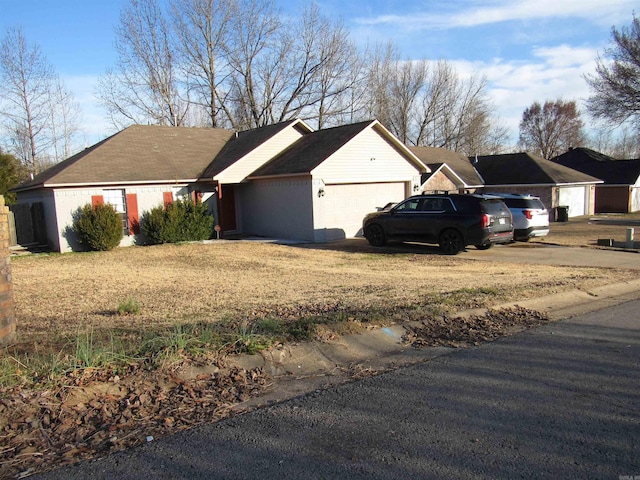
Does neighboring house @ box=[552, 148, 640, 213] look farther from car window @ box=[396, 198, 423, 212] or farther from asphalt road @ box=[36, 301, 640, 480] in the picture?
asphalt road @ box=[36, 301, 640, 480]

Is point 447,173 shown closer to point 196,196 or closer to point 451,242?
point 451,242

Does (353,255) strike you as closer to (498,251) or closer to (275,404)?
(498,251)

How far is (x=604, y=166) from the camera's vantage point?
40.3 m

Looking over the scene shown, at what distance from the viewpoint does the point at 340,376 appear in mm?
5027

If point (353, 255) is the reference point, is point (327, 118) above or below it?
above

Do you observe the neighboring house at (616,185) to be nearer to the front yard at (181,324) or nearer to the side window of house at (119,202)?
the front yard at (181,324)

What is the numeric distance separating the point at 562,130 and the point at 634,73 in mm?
31562

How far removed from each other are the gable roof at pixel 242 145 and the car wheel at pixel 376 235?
22.9ft

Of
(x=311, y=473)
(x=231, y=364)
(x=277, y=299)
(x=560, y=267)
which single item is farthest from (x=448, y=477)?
(x=560, y=267)

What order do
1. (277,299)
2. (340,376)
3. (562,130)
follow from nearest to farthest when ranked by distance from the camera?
1. (340,376)
2. (277,299)
3. (562,130)

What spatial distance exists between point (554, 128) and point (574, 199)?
38.7 meters

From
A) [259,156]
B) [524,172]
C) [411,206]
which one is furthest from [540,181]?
[259,156]

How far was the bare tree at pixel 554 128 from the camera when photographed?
2635 inches

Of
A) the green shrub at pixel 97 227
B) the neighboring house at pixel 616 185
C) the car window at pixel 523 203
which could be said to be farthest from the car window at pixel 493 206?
the neighboring house at pixel 616 185
